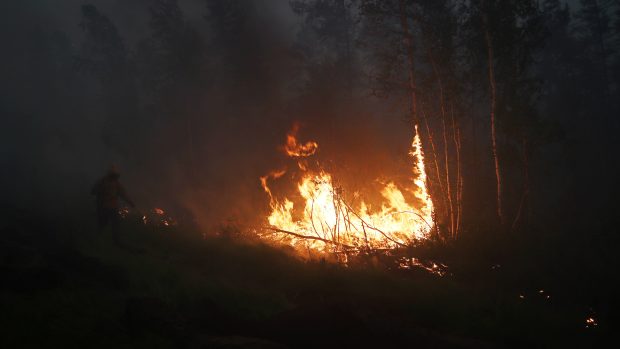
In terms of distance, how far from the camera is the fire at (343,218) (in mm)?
12008

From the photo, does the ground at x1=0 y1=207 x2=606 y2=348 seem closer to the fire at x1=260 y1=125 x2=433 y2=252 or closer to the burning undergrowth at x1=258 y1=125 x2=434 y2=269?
the burning undergrowth at x1=258 y1=125 x2=434 y2=269

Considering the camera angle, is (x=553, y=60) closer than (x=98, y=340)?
No

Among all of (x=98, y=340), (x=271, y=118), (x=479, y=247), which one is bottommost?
(x=98, y=340)

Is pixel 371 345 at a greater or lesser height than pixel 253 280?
lesser

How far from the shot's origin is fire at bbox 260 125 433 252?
12008mm

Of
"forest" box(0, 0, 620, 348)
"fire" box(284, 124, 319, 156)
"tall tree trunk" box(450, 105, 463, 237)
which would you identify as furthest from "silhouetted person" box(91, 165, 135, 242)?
"tall tree trunk" box(450, 105, 463, 237)

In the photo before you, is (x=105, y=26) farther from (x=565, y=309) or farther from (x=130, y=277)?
(x=565, y=309)

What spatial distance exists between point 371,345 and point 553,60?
123ft

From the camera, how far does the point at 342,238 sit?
12219 mm

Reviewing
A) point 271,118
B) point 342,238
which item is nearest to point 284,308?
point 342,238

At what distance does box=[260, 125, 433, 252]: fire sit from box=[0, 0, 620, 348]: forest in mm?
79

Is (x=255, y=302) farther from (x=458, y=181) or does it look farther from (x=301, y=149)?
(x=458, y=181)

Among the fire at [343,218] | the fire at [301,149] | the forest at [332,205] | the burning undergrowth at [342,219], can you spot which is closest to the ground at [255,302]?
the forest at [332,205]

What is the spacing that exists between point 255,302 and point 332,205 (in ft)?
19.1
